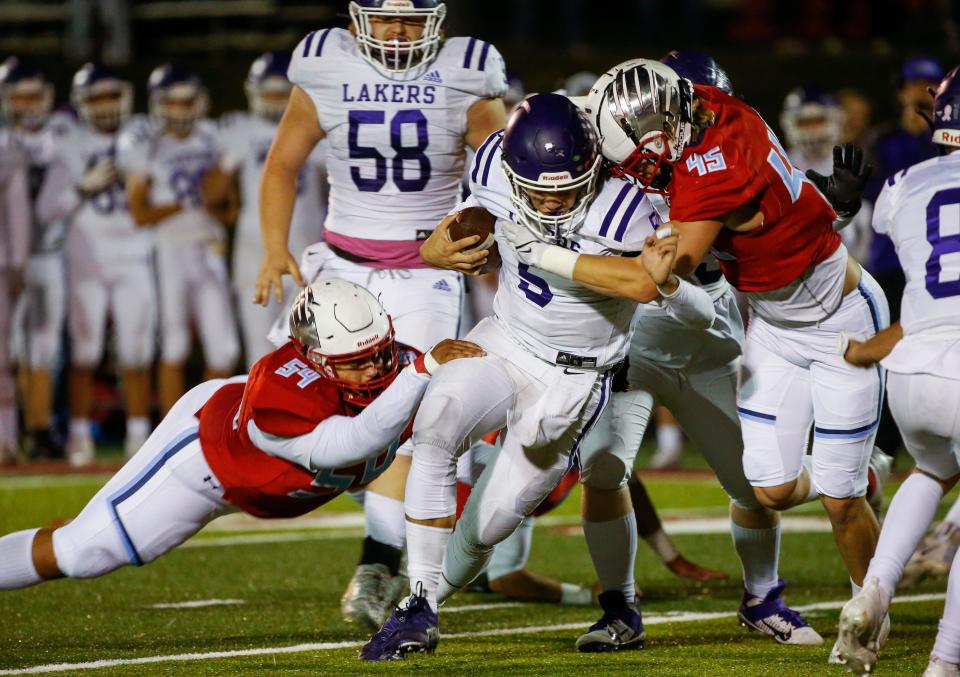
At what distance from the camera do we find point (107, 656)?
419 cm

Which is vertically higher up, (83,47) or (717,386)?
(717,386)

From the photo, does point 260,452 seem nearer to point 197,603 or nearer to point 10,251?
point 197,603


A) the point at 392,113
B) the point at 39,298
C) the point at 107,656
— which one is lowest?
the point at 39,298

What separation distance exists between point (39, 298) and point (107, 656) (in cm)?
536

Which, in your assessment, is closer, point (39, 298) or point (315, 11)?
point (39, 298)

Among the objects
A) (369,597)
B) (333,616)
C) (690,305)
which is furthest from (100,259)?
(690,305)

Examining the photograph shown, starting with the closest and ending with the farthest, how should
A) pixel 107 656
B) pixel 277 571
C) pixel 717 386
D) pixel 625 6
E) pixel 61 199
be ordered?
pixel 107 656
pixel 717 386
pixel 277 571
pixel 61 199
pixel 625 6

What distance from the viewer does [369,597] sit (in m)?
4.52

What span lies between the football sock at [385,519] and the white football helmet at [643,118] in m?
1.32

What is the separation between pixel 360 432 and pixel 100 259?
5.63 metres

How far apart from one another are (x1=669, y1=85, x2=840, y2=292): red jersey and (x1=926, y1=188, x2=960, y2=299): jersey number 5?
46cm

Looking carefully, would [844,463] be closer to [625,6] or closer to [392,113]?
[392,113]

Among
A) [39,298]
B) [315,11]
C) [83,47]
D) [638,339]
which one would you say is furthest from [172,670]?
[315,11]

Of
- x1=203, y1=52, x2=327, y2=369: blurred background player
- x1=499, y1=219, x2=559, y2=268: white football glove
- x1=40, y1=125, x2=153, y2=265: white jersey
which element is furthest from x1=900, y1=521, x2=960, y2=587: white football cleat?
x1=40, y1=125, x2=153, y2=265: white jersey
